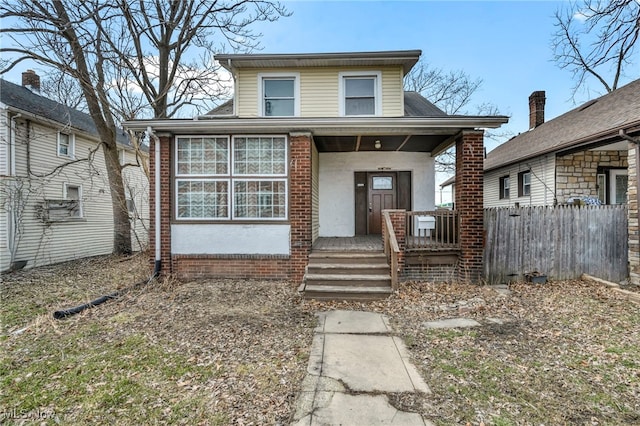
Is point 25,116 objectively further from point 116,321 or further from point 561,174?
point 561,174

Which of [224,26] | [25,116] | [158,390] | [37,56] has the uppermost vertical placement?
[224,26]

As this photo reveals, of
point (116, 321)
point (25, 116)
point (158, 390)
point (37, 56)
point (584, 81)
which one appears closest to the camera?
point (158, 390)

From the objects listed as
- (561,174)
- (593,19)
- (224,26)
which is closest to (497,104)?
(593,19)

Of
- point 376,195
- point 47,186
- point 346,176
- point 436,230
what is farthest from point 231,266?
point 47,186

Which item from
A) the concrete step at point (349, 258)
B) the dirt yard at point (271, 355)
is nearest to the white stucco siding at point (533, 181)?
the dirt yard at point (271, 355)

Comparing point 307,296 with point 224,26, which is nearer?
point 307,296

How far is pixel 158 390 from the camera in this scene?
2863 millimetres

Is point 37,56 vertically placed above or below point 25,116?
above

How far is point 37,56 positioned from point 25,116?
1865 millimetres

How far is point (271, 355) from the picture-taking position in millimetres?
3564

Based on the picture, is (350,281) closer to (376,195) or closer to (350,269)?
(350,269)

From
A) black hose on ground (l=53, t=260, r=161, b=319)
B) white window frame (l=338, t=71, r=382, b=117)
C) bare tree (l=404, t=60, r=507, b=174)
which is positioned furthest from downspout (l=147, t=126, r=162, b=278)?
bare tree (l=404, t=60, r=507, b=174)

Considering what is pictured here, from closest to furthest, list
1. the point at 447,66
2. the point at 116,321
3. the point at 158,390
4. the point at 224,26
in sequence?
1. the point at 158,390
2. the point at 116,321
3. the point at 224,26
4. the point at 447,66

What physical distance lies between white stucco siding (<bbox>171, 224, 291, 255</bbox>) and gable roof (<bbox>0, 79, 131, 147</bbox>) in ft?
21.1
